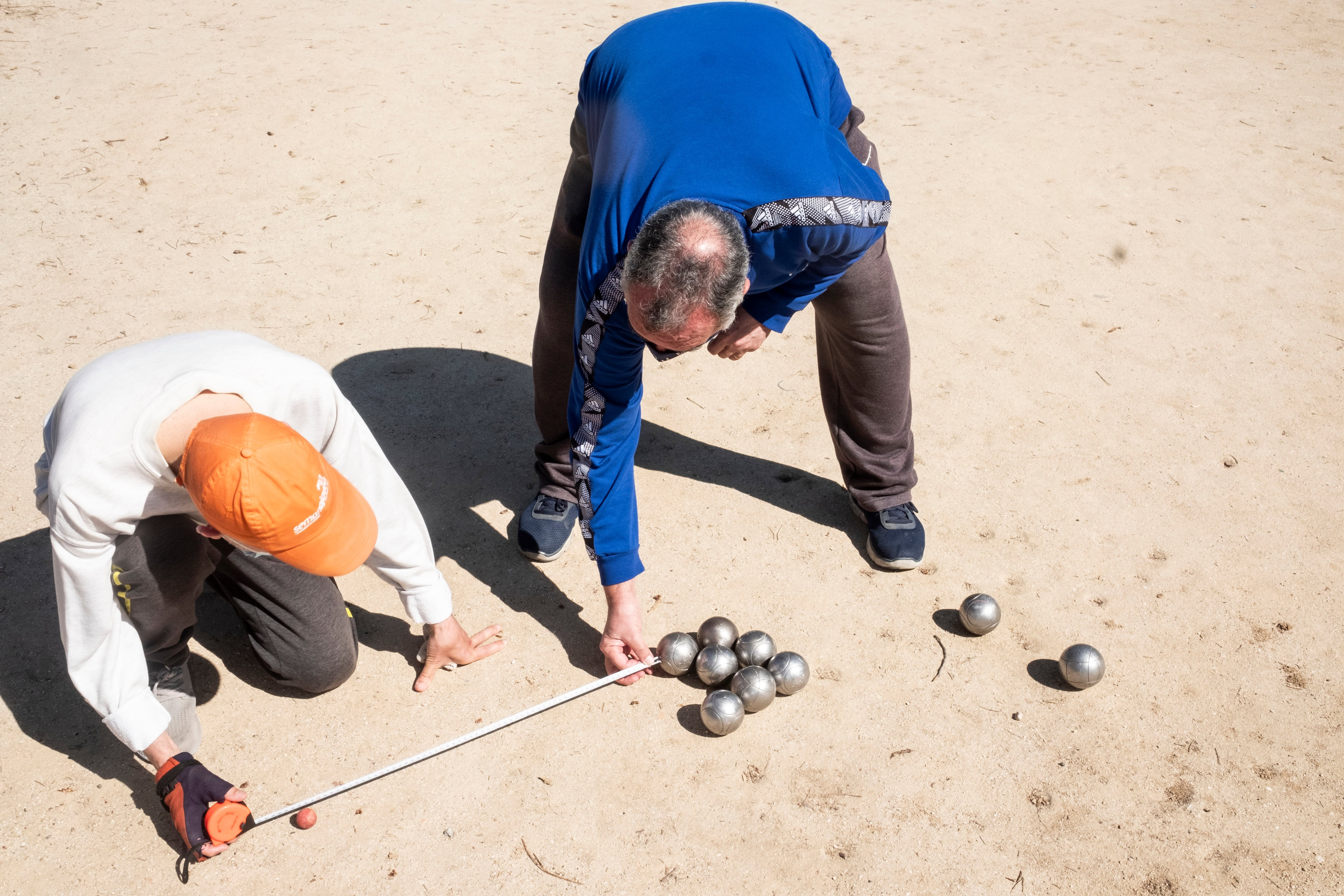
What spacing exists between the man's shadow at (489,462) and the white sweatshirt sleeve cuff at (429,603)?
593 mm

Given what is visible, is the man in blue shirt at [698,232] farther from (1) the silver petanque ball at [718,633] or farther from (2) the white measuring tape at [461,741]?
(1) the silver petanque ball at [718,633]

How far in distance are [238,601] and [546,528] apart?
4.23 ft

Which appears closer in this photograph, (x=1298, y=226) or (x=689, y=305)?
(x=689, y=305)

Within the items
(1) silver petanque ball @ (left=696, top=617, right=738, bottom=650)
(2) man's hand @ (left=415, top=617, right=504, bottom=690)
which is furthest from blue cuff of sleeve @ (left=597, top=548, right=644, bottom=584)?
(2) man's hand @ (left=415, top=617, right=504, bottom=690)

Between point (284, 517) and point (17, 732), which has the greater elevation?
point (284, 517)

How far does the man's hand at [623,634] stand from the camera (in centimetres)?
347

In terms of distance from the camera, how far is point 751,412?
5133 millimetres

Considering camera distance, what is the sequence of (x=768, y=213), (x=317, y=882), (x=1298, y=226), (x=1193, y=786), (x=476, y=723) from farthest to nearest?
1. (x=1298, y=226)
2. (x=476, y=723)
3. (x=1193, y=786)
4. (x=317, y=882)
5. (x=768, y=213)

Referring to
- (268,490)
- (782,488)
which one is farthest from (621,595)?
(782,488)

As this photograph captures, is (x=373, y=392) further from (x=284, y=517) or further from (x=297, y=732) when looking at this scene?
(x=284, y=517)

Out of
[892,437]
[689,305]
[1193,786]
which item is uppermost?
[689,305]

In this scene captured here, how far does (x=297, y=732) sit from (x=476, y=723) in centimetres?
66

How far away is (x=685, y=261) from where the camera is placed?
2.56 m

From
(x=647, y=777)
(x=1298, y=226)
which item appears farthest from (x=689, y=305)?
(x=1298, y=226)
